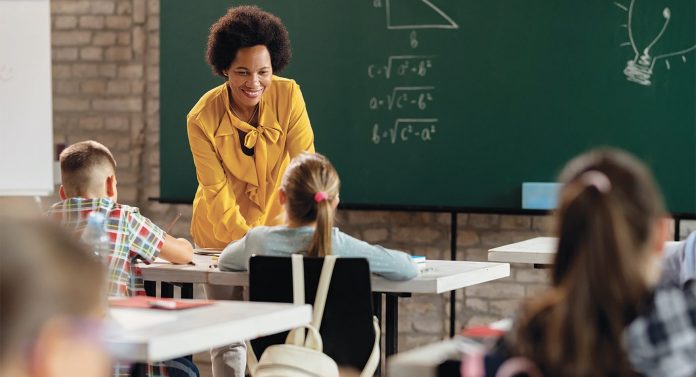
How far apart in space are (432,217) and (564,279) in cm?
426

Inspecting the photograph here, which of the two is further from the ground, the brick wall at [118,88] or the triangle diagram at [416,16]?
the triangle diagram at [416,16]

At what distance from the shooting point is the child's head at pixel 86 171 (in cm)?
323

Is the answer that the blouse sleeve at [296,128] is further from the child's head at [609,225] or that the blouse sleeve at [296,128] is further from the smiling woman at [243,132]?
the child's head at [609,225]

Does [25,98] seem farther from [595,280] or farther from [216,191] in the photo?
[595,280]

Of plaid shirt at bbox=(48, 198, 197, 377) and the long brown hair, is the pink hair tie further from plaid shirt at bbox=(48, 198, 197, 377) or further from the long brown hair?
the long brown hair

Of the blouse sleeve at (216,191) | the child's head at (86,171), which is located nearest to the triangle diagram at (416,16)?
the blouse sleeve at (216,191)

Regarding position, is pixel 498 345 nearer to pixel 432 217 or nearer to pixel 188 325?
pixel 188 325

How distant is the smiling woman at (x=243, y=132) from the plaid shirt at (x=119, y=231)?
0.65 metres

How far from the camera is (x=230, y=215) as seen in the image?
155 inches

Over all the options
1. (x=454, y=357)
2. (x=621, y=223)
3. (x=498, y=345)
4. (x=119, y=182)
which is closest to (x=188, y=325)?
(x=454, y=357)

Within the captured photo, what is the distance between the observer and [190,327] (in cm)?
220

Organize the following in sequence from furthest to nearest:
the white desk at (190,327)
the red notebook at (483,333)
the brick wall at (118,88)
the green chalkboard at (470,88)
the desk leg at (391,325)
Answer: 1. the brick wall at (118,88)
2. the green chalkboard at (470,88)
3. the desk leg at (391,325)
4. the white desk at (190,327)
5. the red notebook at (483,333)

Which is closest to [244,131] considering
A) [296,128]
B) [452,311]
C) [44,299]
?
[296,128]

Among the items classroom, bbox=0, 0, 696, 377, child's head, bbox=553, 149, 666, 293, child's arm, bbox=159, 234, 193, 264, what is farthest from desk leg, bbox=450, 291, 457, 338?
child's head, bbox=553, 149, 666, 293
